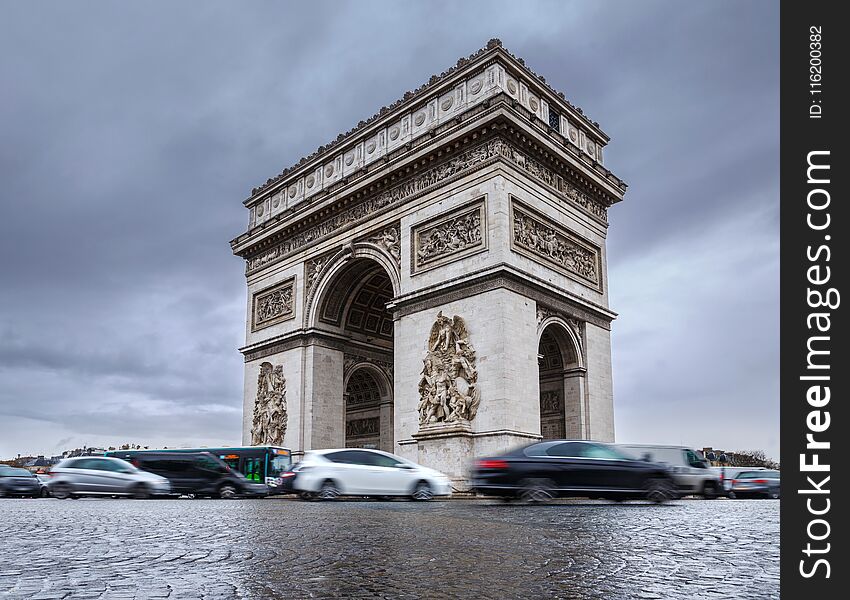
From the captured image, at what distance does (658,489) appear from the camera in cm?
1516

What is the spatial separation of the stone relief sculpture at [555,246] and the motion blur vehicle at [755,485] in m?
8.69

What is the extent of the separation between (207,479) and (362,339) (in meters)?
11.6

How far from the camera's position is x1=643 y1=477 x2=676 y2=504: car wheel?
15.1 meters

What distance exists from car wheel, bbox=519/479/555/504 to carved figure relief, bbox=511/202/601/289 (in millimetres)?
11519

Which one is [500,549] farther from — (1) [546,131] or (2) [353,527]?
(1) [546,131]

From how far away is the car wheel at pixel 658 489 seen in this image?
15.1 m

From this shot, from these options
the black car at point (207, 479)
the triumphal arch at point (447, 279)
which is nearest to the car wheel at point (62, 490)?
the black car at point (207, 479)

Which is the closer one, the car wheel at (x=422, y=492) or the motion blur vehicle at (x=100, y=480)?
the car wheel at (x=422, y=492)

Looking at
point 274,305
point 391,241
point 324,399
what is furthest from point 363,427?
point 391,241

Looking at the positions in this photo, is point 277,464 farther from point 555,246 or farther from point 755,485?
point 755,485

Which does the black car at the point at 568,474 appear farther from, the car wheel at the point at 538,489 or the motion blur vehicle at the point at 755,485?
the motion blur vehicle at the point at 755,485

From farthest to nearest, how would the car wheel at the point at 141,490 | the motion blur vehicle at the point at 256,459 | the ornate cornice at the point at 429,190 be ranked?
the motion blur vehicle at the point at 256,459
the ornate cornice at the point at 429,190
the car wheel at the point at 141,490

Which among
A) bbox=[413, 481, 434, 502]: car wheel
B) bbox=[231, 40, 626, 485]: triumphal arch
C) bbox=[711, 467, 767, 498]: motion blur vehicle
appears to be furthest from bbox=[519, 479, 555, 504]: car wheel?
bbox=[711, 467, 767, 498]: motion blur vehicle

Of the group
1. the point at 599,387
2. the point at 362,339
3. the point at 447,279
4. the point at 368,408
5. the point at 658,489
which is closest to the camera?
the point at 658,489
